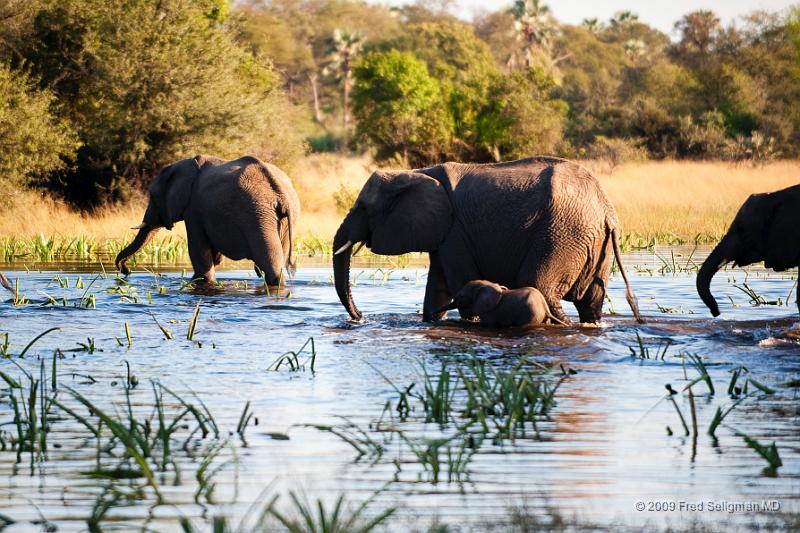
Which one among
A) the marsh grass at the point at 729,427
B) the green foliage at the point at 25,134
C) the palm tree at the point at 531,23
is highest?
the palm tree at the point at 531,23

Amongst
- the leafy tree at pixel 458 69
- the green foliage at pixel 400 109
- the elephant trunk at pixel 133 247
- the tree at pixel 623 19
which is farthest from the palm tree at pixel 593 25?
the elephant trunk at pixel 133 247

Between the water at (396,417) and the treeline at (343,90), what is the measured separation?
1295 cm

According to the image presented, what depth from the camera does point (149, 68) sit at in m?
23.7

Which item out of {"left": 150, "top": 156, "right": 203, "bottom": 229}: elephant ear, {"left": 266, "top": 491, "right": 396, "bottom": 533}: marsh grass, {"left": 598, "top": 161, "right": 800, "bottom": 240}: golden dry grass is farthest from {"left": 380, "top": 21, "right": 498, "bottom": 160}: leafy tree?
{"left": 266, "top": 491, "right": 396, "bottom": 533}: marsh grass

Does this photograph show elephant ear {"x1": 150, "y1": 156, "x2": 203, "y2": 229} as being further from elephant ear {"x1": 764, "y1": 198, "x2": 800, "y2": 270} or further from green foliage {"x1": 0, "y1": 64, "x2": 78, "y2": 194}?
green foliage {"x1": 0, "y1": 64, "x2": 78, "y2": 194}

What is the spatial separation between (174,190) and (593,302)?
5.98 m

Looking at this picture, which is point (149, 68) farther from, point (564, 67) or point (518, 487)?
point (564, 67)

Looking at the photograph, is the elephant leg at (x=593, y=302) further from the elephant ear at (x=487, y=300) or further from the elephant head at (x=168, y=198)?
the elephant head at (x=168, y=198)

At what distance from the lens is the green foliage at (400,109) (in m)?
37.1

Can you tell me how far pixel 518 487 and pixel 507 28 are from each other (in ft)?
250

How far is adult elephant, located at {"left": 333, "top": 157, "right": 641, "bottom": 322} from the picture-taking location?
29.8 feet

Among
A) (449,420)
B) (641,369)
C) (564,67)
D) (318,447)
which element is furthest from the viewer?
(564,67)

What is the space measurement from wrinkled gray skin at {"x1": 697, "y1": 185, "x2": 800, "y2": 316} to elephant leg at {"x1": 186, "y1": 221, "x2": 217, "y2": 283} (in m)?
6.01

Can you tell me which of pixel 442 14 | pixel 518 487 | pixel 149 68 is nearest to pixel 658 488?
pixel 518 487
